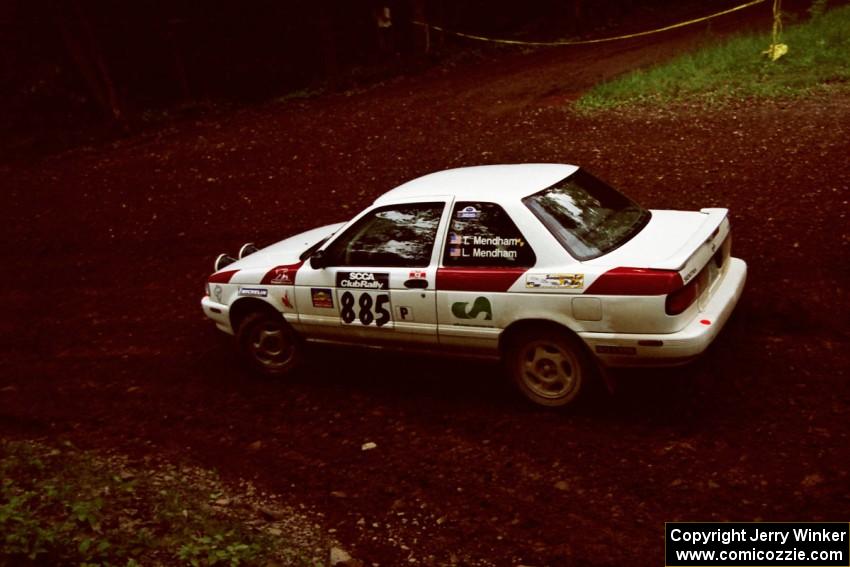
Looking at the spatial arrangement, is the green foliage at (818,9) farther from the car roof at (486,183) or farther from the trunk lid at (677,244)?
the car roof at (486,183)

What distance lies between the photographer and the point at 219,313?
6.47 m

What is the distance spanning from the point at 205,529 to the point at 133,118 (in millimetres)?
16971

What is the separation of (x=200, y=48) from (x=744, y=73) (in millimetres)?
14871

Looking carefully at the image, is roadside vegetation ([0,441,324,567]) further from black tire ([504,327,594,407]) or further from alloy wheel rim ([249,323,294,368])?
black tire ([504,327,594,407])


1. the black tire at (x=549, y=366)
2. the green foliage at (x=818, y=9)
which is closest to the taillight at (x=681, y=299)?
the black tire at (x=549, y=366)

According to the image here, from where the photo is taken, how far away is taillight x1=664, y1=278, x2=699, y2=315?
456 cm

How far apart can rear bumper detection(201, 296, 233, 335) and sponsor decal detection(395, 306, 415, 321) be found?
1.72 metres

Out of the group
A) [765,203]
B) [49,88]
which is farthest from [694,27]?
[49,88]

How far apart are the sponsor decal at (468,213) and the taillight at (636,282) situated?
101 cm

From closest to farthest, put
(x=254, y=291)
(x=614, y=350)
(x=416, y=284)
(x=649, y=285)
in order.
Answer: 1. (x=649, y=285)
2. (x=614, y=350)
3. (x=416, y=284)
4. (x=254, y=291)

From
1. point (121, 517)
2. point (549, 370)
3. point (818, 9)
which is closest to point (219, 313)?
point (121, 517)

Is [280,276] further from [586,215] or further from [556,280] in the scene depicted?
[586,215]

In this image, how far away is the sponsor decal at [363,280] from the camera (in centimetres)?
554
